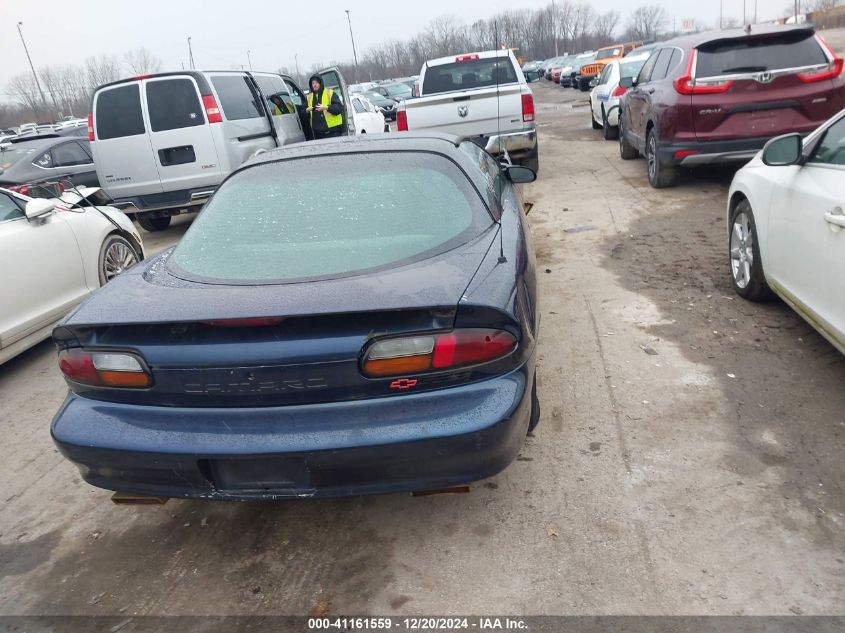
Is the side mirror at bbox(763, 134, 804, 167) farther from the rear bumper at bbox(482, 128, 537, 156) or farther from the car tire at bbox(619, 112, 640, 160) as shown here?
the car tire at bbox(619, 112, 640, 160)

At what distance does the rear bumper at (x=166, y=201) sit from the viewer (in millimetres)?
8547

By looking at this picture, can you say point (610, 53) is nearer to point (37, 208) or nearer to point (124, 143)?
point (124, 143)

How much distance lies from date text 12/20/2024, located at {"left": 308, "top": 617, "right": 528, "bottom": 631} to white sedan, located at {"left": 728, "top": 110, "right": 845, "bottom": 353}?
2.21 m

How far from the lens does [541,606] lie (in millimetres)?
2385

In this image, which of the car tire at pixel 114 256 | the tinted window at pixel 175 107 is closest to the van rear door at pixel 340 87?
the tinted window at pixel 175 107

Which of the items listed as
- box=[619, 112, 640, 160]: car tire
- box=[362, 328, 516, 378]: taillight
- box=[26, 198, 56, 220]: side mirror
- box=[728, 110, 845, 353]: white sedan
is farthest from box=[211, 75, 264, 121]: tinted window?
box=[362, 328, 516, 378]: taillight

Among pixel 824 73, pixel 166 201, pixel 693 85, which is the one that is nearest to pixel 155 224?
pixel 166 201

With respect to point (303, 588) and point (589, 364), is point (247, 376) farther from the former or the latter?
point (589, 364)

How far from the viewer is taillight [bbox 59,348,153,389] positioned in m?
2.53

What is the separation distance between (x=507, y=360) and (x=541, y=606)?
0.87 metres

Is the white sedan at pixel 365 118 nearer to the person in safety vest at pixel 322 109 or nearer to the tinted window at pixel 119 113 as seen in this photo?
the person in safety vest at pixel 322 109

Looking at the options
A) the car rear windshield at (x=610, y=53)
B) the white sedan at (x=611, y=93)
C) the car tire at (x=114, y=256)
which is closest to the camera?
the car tire at (x=114, y=256)

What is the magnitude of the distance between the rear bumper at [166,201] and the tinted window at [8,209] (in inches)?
124

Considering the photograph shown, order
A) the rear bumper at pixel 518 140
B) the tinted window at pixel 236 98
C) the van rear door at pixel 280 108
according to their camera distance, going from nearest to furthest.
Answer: the tinted window at pixel 236 98 → the rear bumper at pixel 518 140 → the van rear door at pixel 280 108
